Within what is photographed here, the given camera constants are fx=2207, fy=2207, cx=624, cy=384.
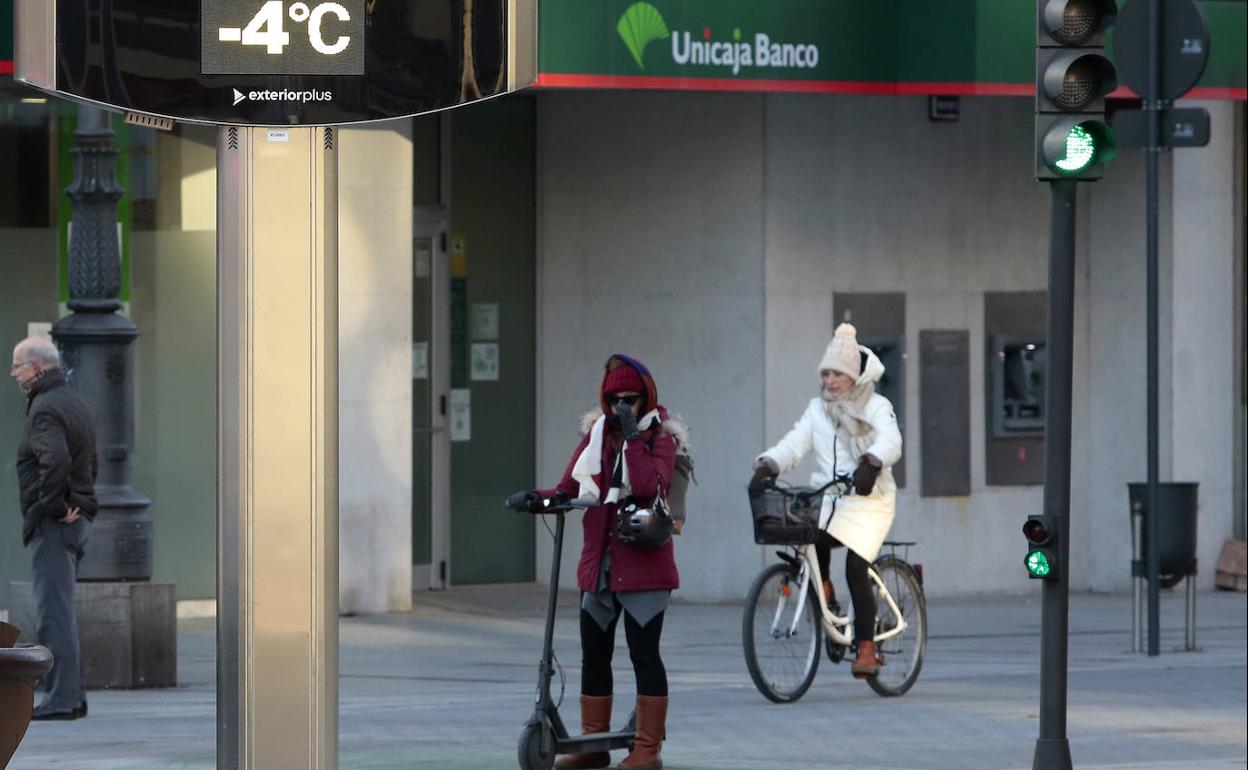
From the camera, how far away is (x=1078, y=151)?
8.42m

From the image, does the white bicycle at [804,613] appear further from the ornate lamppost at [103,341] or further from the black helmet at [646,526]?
the ornate lamppost at [103,341]

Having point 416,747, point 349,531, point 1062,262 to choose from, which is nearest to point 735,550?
point 349,531

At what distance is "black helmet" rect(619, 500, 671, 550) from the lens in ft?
28.8

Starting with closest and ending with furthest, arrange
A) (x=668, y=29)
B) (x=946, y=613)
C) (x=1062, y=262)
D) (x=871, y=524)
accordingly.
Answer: (x=1062, y=262) → (x=871, y=524) → (x=668, y=29) → (x=946, y=613)

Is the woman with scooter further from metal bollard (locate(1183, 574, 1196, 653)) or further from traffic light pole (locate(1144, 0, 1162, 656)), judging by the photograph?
metal bollard (locate(1183, 574, 1196, 653))

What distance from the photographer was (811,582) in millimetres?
11164

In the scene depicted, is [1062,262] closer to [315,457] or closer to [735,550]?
[315,457]

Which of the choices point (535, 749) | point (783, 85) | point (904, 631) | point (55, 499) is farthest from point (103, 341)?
point (783, 85)

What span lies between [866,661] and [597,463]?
106 inches

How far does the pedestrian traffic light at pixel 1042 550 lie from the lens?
844 centimetres

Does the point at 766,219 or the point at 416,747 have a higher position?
the point at 766,219

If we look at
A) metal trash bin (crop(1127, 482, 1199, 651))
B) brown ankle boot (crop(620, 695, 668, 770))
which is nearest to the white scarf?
brown ankle boot (crop(620, 695, 668, 770))

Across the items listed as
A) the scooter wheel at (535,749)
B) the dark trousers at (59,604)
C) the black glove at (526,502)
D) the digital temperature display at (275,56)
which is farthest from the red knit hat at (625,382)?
the digital temperature display at (275,56)

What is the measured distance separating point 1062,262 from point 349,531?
678 centimetres
